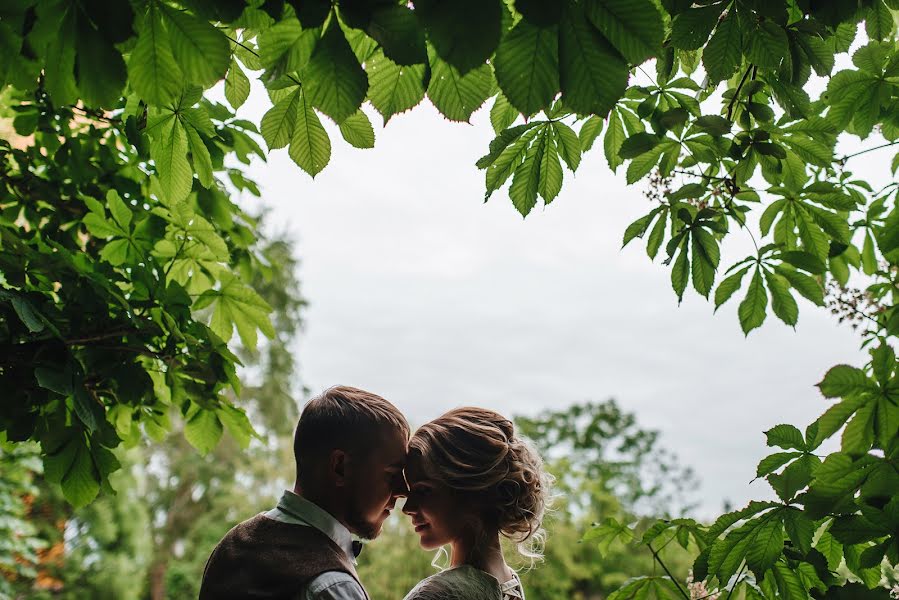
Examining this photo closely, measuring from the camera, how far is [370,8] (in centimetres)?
73

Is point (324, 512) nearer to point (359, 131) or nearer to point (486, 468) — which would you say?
point (486, 468)

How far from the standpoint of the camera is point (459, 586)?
1604 millimetres

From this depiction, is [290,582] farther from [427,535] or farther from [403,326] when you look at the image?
[403,326]

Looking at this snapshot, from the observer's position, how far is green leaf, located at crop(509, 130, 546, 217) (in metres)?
1.34

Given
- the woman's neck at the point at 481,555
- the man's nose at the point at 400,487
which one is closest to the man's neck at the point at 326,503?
the man's nose at the point at 400,487

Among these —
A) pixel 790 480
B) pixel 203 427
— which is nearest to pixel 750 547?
pixel 790 480

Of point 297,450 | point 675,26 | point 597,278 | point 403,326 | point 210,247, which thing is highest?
point 597,278

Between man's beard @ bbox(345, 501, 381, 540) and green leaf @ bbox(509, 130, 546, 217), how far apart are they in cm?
78

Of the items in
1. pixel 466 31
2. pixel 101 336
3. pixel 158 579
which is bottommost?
pixel 158 579

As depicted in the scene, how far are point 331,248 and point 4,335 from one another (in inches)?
1789

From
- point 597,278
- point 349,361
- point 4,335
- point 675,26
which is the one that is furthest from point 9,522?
point 597,278

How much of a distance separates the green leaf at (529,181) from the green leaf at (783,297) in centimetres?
62

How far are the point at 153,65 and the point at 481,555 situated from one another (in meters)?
1.32

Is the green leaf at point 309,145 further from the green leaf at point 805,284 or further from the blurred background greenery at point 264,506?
the blurred background greenery at point 264,506
